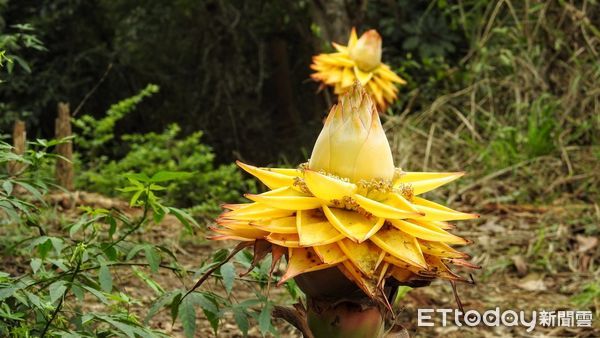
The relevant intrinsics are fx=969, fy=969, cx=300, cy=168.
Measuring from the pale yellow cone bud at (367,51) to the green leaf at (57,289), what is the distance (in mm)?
2784

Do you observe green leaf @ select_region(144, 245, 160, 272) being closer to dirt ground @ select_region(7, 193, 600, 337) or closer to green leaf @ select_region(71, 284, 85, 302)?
green leaf @ select_region(71, 284, 85, 302)

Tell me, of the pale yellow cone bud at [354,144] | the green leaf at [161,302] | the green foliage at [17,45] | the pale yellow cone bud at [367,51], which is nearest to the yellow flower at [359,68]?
the pale yellow cone bud at [367,51]

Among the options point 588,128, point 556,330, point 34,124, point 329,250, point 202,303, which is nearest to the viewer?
point 329,250

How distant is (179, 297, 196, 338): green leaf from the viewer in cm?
221

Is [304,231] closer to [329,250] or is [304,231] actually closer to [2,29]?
[329,250]

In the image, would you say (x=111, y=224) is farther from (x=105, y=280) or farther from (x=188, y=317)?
(x=188, y=317)

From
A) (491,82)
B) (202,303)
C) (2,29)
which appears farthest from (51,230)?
(491,82)

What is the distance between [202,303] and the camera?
2.28 meters

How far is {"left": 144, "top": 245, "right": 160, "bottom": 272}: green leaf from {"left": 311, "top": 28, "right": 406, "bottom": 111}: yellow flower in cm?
243

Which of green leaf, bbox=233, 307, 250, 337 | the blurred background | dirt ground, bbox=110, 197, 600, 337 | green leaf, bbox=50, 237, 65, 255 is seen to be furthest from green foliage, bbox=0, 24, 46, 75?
the blurred background

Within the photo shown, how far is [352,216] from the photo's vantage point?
6.11ft

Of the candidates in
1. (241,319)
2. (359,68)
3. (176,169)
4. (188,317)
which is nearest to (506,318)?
(359,68)

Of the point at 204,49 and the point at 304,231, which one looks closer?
the point at 304,231

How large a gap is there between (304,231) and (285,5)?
6146 millimetres
